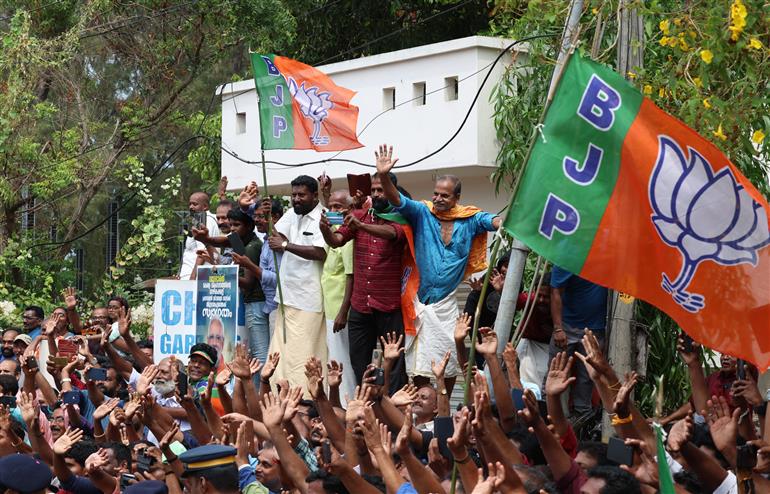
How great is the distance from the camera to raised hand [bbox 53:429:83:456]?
8.49m

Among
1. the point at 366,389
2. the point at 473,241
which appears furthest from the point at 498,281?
the point at 366,389

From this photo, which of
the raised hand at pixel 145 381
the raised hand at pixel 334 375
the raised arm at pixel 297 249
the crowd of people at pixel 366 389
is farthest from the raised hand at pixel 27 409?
the raised arm at pixel 297 249

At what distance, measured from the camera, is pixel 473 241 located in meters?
10.4

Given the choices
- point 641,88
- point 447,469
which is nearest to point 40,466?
point 447,469

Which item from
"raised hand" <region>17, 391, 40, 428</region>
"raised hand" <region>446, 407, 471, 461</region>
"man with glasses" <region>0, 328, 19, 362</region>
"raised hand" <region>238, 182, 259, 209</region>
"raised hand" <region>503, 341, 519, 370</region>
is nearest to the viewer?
"raised hand" <region>446, 407, 471, 461</region>

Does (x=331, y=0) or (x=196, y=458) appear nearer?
(x=196, y=458)

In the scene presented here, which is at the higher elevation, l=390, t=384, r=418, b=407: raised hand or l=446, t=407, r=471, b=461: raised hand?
l=446, t=407, r=471, b=461: raised hand

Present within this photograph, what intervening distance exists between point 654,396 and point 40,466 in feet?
15.6

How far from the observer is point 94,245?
32.1 meters

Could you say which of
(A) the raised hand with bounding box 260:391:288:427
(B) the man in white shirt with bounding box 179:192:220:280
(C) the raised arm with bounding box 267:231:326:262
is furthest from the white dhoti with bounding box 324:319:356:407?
(A) the raised hand with bounding box 260:391:288:427

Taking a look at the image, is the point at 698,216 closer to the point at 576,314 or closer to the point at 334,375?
the point at 334,375

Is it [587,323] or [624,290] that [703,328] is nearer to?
[624,290]

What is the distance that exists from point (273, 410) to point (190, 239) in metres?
6.58

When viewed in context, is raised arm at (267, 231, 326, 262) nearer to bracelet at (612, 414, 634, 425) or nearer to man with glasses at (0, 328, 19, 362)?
man with glasses at (0, 328, 19, 362)
